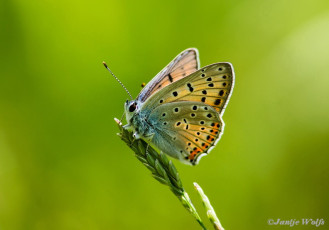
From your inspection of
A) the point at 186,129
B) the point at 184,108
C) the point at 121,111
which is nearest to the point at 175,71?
the point at 184,108

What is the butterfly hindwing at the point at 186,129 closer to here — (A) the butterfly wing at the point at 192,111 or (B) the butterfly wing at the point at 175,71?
(A) the butterfly wing at the point at 192,111

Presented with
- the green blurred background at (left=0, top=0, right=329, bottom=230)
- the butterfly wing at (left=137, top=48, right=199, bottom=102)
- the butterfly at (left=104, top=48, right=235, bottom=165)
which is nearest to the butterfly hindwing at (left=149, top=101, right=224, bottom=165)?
the butterfly at (left=104, top=48, right=235, bottom=165)

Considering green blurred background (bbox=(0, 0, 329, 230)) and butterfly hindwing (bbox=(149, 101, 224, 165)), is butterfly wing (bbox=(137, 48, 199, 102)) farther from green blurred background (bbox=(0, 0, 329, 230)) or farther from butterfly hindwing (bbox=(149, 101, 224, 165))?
green blurred background (bbox=(0, 0, 329, 230))

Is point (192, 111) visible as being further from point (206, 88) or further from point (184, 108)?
point (206, 88)

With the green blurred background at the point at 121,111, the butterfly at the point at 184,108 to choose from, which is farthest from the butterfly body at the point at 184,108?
the green blurred background at the point at 121,111
